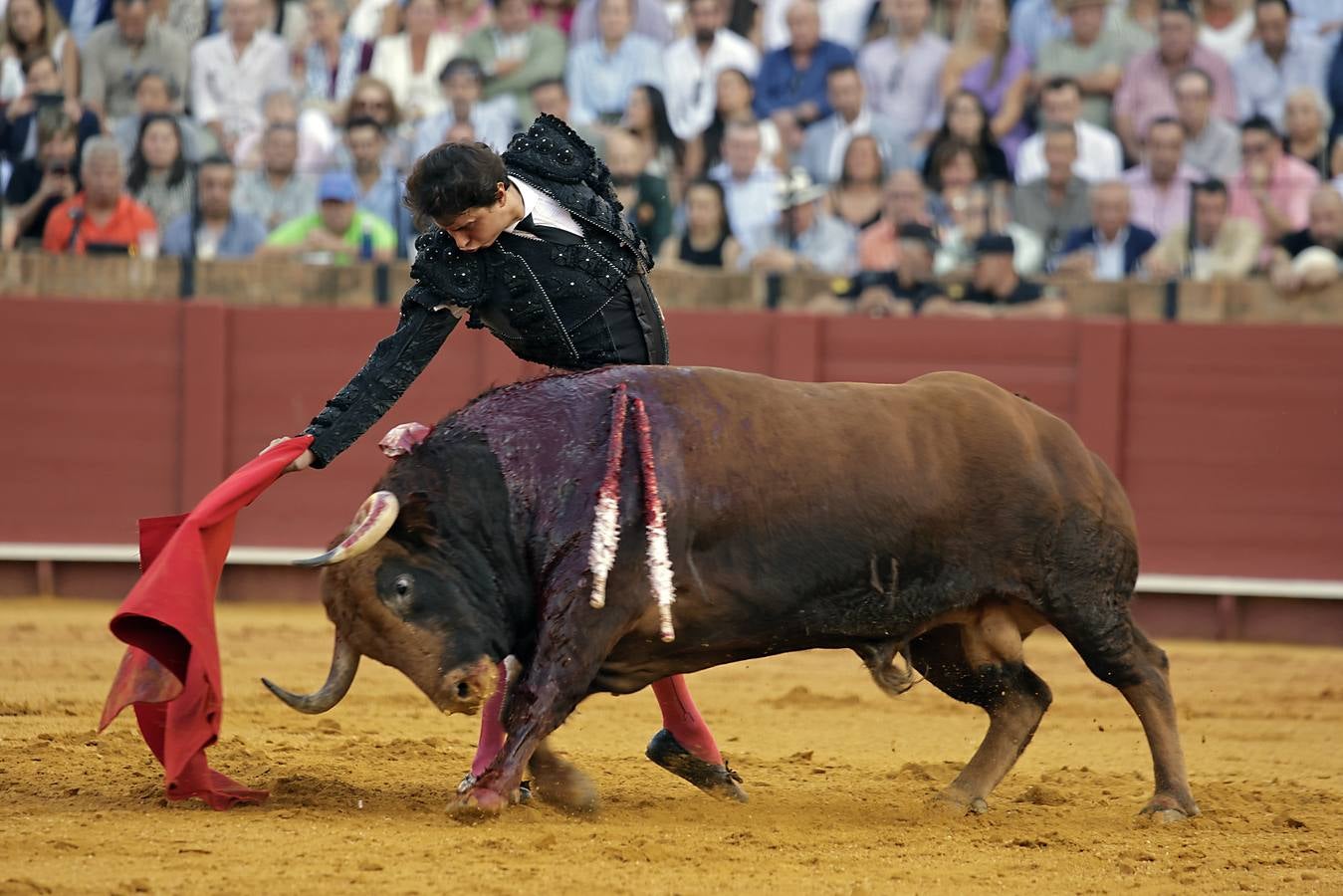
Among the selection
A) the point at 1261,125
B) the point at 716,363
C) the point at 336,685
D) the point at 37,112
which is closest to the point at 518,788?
the point at 336,685

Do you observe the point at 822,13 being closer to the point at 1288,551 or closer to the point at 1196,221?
the point at 1196,221

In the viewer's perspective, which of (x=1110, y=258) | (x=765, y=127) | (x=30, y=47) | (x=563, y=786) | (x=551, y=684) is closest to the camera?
(x=551, y=684)

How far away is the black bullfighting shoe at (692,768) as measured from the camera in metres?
4.12

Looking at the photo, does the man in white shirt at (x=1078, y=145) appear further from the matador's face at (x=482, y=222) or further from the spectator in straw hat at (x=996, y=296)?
the matador's face at (x=482, y=222)

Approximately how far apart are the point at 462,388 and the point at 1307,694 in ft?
13.3

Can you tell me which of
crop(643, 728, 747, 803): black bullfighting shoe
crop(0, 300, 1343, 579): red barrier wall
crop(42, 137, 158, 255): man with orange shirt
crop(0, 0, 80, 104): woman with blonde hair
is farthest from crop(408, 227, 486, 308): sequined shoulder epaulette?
crop(0, 0, 80, 104): woman with blonde hair

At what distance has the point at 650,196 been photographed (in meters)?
8.38

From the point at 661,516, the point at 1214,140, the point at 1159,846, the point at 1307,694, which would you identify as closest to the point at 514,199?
the point at 661,516

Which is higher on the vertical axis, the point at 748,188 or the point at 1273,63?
the point at 1273,63

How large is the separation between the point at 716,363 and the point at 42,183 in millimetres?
3433

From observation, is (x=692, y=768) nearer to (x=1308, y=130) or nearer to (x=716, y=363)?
(x=716, y=363)

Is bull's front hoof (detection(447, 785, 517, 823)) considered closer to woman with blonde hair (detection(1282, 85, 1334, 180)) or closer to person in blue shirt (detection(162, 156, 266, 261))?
person in blue shirt (detection(162, 156, 266, 261))

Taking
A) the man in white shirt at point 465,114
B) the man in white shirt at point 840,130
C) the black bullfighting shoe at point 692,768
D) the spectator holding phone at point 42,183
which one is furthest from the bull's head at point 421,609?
the spectator holding phone at point 42,183

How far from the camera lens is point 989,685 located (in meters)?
4.16
